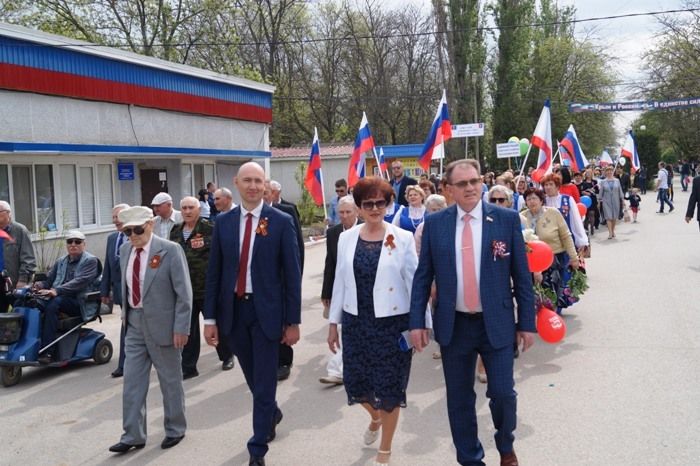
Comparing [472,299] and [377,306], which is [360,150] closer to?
[377,306]

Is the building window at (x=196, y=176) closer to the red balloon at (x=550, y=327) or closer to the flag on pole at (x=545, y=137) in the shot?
the flag on pole at (x=545, y=137)

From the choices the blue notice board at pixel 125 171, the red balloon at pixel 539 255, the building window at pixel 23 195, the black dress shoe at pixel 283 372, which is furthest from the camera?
the blue notice board at pixel 125 171

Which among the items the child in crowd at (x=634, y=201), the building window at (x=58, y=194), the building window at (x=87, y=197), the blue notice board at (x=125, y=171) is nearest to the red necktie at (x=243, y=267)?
the building window at (x=58, y=194)

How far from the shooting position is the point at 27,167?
47.1 ft

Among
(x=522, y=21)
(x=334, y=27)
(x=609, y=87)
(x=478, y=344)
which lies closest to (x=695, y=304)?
(x=478, y=344)

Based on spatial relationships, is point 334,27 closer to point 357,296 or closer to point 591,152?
point 591,152

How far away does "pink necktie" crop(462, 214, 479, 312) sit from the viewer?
12.9 ft

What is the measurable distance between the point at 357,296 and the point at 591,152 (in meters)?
54.3

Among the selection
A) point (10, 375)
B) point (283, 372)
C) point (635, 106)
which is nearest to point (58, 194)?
point (10, 375)

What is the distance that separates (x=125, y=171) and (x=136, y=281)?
1278 cm

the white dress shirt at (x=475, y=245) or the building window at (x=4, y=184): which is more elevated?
the building window at (x=4, y=184)

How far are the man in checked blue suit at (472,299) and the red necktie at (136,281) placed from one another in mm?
2203

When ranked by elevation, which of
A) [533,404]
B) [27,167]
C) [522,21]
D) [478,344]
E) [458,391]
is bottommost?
[533,404]

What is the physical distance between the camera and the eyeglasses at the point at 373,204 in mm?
4371
